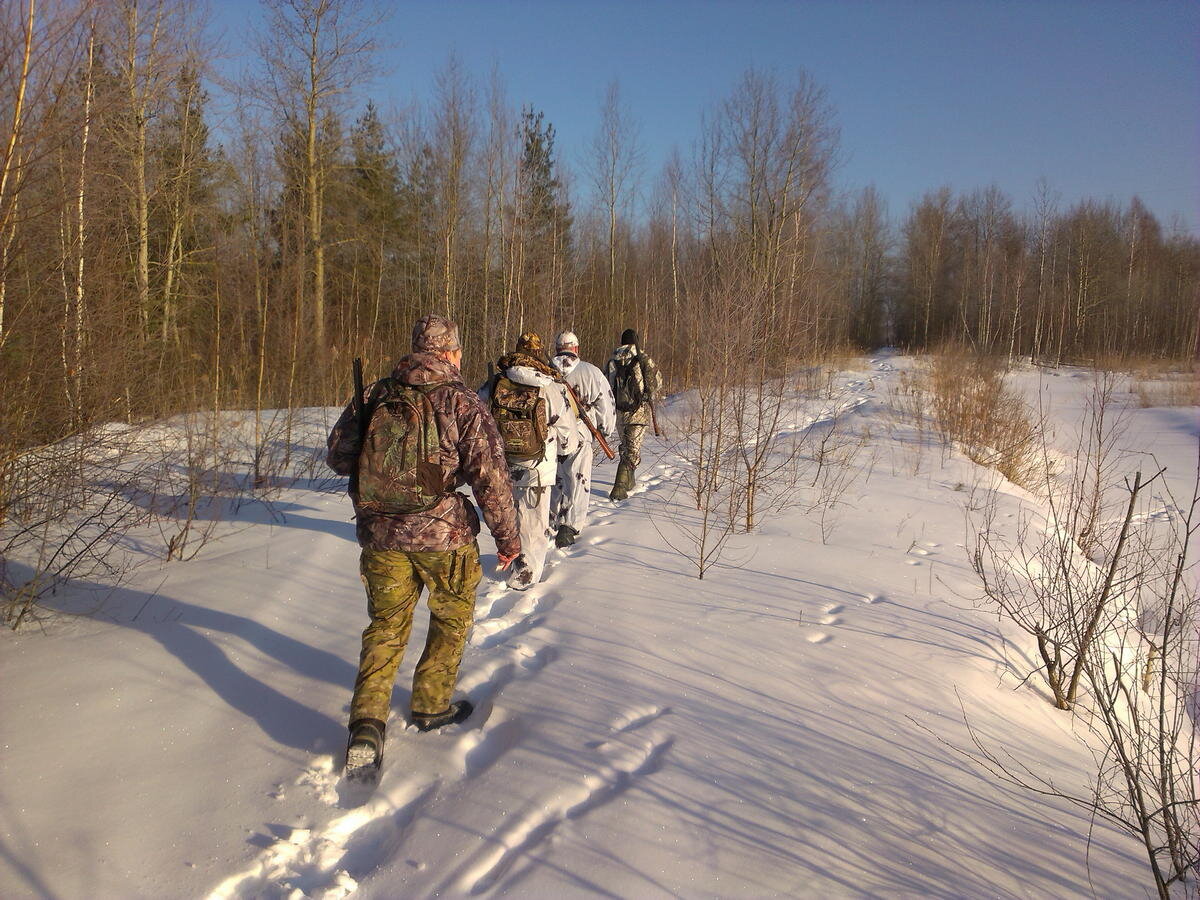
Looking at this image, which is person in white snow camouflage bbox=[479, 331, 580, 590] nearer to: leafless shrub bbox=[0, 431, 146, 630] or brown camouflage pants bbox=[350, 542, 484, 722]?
brown camouflage pants bbox=[350, 542, 484, 722]

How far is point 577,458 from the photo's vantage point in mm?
5898

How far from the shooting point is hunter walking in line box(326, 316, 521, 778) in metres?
2.93

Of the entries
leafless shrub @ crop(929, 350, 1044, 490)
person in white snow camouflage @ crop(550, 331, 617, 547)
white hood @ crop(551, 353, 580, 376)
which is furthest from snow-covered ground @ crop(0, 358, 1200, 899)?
leafless shrub @ crop(929, 350, 1044, 490)

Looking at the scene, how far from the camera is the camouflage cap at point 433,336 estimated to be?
315 cm

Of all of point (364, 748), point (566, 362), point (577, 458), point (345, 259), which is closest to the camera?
point (364, 748)

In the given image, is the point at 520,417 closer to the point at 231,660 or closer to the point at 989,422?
the point at 231,660

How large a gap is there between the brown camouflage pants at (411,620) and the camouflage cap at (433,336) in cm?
90

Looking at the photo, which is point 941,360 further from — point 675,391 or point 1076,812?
point 1076,812

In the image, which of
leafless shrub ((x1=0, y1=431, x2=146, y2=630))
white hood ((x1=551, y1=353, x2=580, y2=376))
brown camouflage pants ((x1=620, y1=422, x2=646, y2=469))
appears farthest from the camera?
brown camouflage pants ((x1=620, y1=422, x2=646, y2=469))

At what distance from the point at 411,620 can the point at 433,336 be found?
1254 mm

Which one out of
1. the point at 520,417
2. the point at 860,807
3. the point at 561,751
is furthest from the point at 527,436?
the point at 860,807

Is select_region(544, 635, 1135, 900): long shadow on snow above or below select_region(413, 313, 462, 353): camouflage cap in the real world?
below

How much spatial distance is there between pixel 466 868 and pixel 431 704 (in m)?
0.96

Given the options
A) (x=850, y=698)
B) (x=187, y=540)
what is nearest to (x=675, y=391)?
(x=187, y=540)
